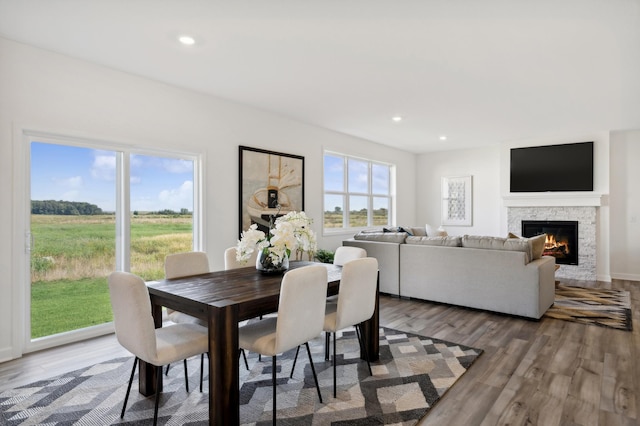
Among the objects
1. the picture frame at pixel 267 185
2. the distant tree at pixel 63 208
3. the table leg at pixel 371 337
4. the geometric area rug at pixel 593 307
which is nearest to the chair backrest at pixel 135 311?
the table leg at pixel 371 337

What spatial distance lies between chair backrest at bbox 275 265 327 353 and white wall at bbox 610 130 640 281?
21.7 feet

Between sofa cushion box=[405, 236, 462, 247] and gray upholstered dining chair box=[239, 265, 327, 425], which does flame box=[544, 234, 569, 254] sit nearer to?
sofa cushion box=[405, 236, 462, 247]

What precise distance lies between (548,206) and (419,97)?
4.10m

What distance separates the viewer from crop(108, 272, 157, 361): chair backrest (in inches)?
74.2

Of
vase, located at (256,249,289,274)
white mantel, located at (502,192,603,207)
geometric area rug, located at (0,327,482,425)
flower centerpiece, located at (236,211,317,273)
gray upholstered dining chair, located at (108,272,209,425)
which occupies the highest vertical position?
white mantel, located at (502,192,603,207)

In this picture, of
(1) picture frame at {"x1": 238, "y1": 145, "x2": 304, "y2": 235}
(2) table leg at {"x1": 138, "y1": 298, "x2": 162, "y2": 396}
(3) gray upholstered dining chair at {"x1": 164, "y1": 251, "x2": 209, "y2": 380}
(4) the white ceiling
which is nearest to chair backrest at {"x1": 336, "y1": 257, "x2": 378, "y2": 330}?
(3) gray upholstered dining chair at {"x1": 164, "y1": 251, "x2": 209, "y2": 380}

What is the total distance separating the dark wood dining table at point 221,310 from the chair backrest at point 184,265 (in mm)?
223

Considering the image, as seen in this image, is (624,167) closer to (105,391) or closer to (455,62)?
(455,62)

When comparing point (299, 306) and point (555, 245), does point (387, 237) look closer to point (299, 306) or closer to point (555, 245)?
point (299, 306)

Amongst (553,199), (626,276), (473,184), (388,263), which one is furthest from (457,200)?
(388,263)

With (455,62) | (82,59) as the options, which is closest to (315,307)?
(455,62)

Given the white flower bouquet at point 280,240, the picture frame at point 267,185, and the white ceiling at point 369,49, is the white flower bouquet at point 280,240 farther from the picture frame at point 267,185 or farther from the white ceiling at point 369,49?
the picture frame at point 267,185

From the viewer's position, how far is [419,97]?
4.38 metres

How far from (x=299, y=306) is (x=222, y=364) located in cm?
51
